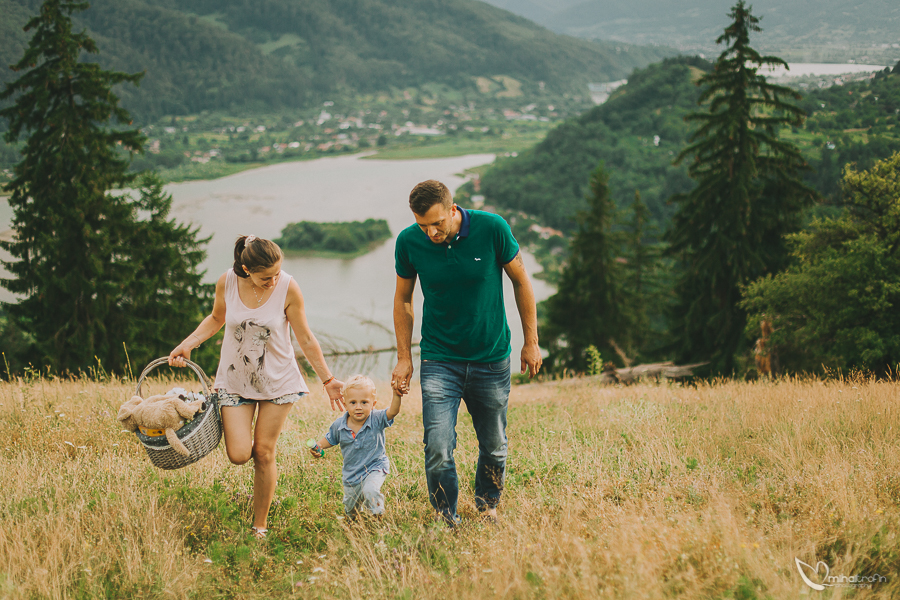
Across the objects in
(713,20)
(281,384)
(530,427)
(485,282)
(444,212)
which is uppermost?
(713,20)

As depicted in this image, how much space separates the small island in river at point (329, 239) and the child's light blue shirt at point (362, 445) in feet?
191

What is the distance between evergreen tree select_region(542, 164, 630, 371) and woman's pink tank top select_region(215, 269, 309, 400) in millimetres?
22892

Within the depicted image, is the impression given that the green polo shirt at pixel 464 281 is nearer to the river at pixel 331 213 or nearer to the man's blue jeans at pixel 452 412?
the man's blue jeans at pixel 452 412

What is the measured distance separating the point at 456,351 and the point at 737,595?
1757 mm

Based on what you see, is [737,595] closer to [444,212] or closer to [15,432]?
[444,212]

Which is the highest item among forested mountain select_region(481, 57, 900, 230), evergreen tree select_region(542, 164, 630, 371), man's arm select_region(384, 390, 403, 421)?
forested mountain select_region(481, 57, 900, 230)

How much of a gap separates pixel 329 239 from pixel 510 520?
59.4 metres

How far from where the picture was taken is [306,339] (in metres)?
3.42

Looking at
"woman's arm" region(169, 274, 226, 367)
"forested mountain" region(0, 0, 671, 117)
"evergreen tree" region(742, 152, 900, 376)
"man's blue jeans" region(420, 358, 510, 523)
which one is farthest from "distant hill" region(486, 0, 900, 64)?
"forested mountain" region(0, 0, 671, 117)

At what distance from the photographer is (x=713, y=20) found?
9519 cm

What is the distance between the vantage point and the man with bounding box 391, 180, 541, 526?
3182 millimetres

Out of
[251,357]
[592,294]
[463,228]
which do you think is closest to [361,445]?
[251,357]

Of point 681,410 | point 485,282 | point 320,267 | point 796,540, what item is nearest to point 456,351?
point 485,282

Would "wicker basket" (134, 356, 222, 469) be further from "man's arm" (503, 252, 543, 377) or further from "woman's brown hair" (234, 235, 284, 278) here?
"man's arm" (503, 252, 543, 377)
